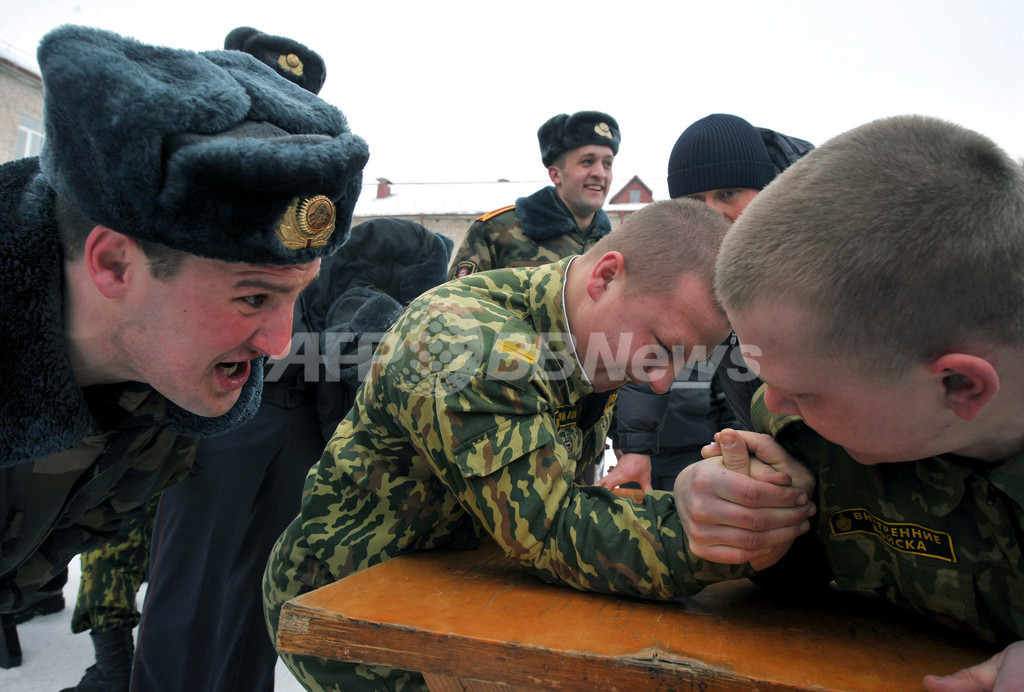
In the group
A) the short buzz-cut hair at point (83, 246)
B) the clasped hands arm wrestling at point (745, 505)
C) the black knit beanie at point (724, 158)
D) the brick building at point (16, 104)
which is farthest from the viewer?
the brick building at point (16, 104)

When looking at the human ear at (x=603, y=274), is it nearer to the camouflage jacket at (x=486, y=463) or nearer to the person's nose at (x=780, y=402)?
the camouflage jacket at (x=486, y=463)

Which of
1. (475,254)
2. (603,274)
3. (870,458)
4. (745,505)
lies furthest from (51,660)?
(870,458)

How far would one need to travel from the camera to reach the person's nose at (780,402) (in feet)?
3.60

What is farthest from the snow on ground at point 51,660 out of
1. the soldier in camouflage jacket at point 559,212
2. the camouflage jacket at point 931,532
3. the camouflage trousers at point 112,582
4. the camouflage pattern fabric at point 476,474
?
the camouflage jacket at point 931,532

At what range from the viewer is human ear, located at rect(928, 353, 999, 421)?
0.88m

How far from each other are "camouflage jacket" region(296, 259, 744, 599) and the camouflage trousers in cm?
149

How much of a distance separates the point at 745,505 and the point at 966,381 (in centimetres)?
36

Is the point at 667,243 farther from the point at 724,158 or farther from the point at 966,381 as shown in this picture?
the point at 724,158

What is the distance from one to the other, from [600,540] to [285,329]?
2.72 ft

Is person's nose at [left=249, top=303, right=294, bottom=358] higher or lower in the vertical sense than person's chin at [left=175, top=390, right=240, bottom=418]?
higher

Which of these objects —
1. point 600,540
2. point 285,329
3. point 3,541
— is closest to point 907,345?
point 600,540

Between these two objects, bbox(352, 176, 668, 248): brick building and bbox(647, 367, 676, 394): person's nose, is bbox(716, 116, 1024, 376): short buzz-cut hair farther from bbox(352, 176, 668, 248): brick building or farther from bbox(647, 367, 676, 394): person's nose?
bbox(352, 176, 668, 248): brick building

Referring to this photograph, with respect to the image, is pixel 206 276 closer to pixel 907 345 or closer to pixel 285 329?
pixel 285 329

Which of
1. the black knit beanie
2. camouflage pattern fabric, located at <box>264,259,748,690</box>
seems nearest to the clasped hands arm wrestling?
camouflage pattern fabric, located at <box>264,259,748,690</box>
